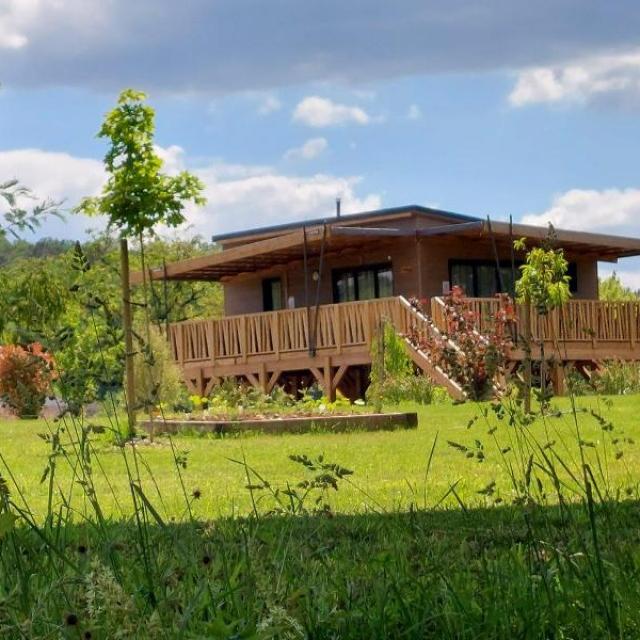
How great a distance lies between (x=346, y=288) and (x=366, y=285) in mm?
663

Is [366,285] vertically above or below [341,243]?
below

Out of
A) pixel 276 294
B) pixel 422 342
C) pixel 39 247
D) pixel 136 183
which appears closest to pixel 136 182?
pixel 136 183

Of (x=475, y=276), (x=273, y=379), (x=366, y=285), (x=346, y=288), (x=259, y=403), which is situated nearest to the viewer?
(x=259, y=403)

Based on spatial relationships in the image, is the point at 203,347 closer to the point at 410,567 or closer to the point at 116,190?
the point at 116,190

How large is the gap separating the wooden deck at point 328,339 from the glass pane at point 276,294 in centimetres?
331

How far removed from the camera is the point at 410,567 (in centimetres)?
375

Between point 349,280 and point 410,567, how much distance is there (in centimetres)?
2921

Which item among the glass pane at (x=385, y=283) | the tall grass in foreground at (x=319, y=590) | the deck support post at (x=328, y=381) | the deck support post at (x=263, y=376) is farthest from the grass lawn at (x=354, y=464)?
the glass pane at (x=385, y=283)

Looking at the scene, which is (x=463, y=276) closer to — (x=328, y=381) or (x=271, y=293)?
(x=271, y=293)

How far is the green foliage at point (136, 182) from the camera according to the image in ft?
48.7

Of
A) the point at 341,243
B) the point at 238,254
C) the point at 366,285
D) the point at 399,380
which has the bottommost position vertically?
the point at 399,380

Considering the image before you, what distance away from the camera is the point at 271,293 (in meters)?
35.5

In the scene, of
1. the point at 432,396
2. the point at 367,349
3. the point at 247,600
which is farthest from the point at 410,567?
the point at 367,349

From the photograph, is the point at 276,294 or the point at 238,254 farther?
the point at 276,294
